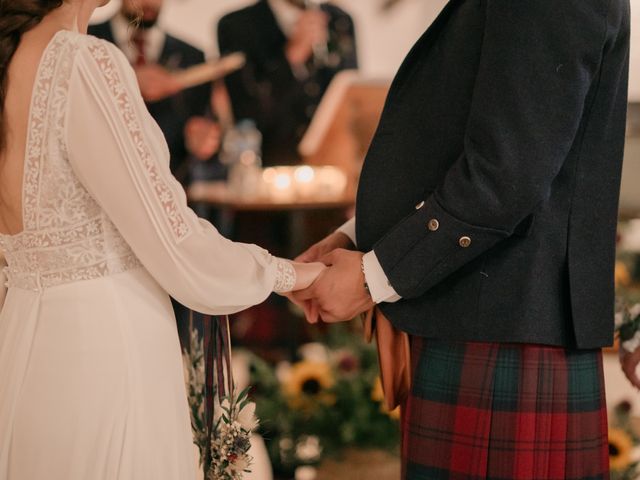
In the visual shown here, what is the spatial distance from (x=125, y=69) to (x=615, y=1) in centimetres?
84

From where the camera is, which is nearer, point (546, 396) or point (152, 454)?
point (152, 454)

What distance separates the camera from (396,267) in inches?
62.7

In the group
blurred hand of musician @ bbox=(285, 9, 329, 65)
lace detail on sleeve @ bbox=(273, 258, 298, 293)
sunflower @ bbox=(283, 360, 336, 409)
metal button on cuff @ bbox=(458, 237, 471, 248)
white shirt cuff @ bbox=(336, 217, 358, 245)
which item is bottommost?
sunflower @ bbox=(283, 360, 336, 409)

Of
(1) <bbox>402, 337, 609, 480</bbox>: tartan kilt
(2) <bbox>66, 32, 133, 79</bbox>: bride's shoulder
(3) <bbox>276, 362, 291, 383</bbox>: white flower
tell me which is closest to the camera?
(2) <bbox>66, 32, 133, 79</bbox>: bride's shoulder

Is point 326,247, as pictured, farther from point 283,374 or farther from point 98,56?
point 283,374

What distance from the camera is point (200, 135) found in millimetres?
4746

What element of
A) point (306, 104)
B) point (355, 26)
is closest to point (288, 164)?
point (306, 104)

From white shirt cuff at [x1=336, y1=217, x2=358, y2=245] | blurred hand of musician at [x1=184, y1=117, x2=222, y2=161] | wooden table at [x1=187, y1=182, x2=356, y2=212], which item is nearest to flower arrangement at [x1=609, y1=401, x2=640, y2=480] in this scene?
white shirt cuff at [x1=336, y1=217, x2=358, y2=245]

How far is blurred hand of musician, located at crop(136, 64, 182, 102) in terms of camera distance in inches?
183

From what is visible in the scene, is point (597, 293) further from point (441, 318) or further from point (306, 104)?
point (306, 104)

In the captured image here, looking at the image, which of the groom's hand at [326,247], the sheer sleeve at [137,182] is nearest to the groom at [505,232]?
the groom's hand at [326,247]

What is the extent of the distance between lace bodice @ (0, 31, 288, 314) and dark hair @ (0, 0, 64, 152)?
81 millimetres

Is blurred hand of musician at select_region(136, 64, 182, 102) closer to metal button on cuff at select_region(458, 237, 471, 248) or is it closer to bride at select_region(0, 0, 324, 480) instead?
bride at select_region(0, 0, 324, 480)

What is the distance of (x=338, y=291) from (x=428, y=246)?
244mm
